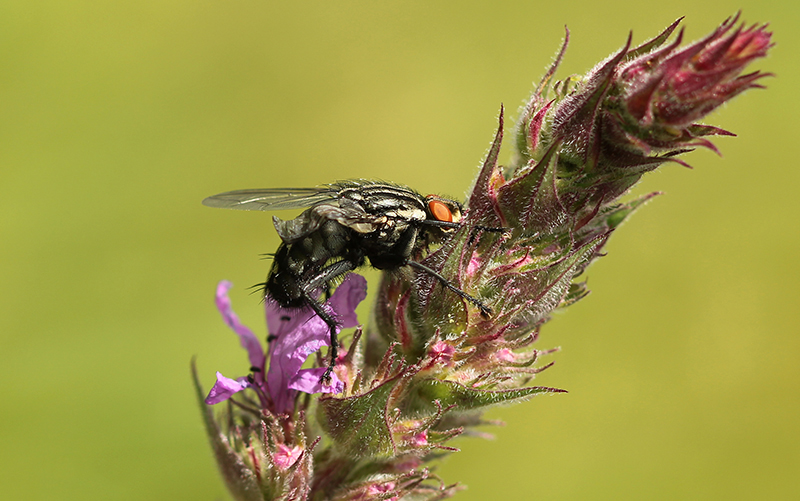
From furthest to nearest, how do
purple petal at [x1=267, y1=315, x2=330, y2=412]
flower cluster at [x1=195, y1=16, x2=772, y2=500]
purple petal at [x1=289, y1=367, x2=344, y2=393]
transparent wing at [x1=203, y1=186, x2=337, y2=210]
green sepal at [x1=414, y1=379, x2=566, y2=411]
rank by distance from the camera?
1. transparent wing at [x1=203, y1=186, x2=337, y2=210]
2. purple petal at [x1=267, y1=315, x2=330, y2=412]
3. purple petal at [x1=289, y1=367, x2=344, y2=393]
4. green sepal at [x1=414, y1=379, x2=566, y2=411]
5. flower cluster at [x1=195, y1=16, x2=772, y2=500]

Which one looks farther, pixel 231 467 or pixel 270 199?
pixel 270 199

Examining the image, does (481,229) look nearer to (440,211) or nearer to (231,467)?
(440,211)

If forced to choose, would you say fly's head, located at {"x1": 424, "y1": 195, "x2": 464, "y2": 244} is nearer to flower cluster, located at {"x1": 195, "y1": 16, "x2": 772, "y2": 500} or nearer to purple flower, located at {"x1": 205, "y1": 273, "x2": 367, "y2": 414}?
flower cluster, located at {"x1": 195, "y1": 16, "x2": 772, "y2": 500}

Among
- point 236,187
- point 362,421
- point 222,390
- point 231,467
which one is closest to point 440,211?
point 362,421

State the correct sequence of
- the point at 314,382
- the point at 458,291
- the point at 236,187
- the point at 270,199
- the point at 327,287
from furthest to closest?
the point at 236,187 < the point at 270,199 < the point at 327,287 < the point at 314,382 < the point at 458,291

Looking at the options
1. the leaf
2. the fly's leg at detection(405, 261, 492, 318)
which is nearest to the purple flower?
the leaf

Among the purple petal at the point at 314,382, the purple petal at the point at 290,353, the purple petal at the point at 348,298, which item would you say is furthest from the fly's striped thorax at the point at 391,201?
the purple petal at the point at 314,382

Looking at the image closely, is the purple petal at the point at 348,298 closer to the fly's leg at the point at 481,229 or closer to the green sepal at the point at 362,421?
the green sepal at the point at 362,421
